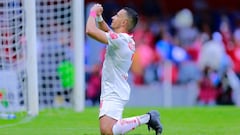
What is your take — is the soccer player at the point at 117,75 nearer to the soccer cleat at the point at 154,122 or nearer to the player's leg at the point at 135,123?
the player's leg at the point at 135,123

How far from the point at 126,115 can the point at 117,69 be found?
15.8ft

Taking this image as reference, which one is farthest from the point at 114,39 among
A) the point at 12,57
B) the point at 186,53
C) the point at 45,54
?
the point at 186,53

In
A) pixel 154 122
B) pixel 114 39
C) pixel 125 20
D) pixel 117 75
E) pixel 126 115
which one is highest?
pixel 125 20

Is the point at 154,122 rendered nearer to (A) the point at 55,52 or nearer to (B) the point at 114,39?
(B) the point at 114,39

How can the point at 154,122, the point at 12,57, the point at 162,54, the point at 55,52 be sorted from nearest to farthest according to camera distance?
the point at 154,122 → the point at 12,57 → the point at 55,52 → the point at 162,54

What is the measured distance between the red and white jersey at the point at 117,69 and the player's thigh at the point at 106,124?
269 millimetres

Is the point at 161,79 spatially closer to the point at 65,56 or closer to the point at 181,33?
the point at 181,33

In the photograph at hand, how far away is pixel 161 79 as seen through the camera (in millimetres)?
22547

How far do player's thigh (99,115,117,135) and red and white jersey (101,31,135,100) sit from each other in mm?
269

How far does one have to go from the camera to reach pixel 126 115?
1585 centimetres

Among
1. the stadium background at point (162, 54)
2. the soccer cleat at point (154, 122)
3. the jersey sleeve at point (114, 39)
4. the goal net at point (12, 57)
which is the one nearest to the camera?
the jersey sleeve at point (114, 39)

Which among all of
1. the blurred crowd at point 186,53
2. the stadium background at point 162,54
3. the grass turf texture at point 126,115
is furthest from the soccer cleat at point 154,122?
the blurred crowd at point 186,53

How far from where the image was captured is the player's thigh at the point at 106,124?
10.9 meters

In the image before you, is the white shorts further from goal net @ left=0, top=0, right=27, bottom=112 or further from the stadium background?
the stadium background
